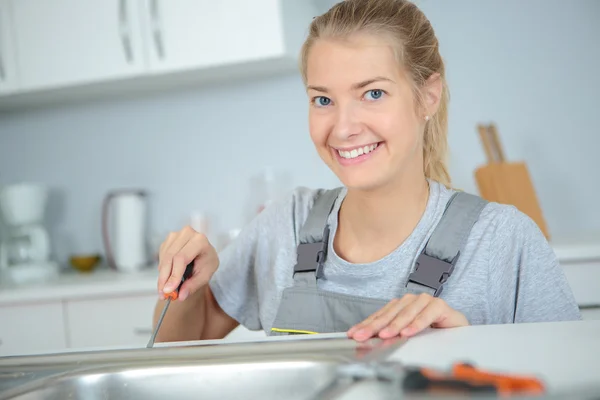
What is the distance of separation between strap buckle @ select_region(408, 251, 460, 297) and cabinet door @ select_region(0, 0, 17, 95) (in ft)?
6.02

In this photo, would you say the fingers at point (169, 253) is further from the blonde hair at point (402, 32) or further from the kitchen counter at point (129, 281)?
the kitchen counter at point (129, 281)

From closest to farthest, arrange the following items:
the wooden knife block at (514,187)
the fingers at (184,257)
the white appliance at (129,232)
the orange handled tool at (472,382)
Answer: the orange handled tool at (472,382) < the fingers at (184,257) < the wooden knife block at (514,187) < the white appliance at (129,232)

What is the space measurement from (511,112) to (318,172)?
71 centimetres

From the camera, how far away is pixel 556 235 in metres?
2.20

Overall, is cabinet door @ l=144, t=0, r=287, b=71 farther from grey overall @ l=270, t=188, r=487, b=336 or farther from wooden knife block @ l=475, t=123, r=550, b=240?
grey overall @ l=270, t=188, r=487, b=336

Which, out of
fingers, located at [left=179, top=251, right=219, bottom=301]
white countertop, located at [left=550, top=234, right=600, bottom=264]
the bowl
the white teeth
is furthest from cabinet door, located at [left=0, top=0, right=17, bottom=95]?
white countertop, located at [left=550, top=234, right=600, bottom=264]

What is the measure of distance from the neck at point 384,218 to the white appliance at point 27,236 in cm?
160

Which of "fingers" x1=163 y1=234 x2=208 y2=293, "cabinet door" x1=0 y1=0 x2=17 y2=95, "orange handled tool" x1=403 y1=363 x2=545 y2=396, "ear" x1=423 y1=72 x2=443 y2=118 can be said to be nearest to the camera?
"orange handled tool" x1=403 y1=363 x2=545 y2=396

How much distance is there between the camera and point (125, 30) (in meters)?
2.22

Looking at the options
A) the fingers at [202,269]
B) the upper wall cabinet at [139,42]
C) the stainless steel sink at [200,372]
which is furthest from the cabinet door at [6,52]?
the stainless steel sink at [200,372]

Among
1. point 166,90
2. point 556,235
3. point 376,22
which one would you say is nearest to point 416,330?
point 376,22

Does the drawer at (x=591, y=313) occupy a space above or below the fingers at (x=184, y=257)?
below

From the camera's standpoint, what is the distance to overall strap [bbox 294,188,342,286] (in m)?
1.19

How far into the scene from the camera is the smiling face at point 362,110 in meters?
1.12
